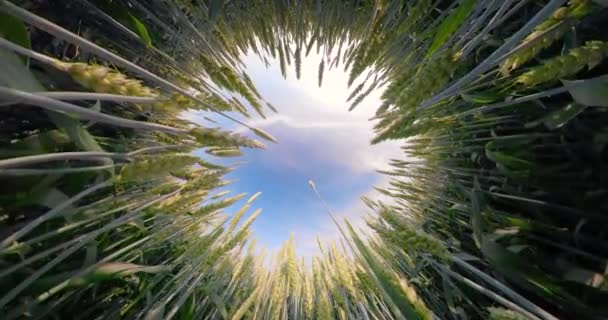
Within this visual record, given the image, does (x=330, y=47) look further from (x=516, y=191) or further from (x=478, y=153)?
(x=516, y=191)

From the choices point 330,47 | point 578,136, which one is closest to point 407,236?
point 578,136

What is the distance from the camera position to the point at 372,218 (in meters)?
1.82

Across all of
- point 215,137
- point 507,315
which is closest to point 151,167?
point 215,137

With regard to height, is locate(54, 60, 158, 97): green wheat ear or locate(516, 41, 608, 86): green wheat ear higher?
locate(516, 41, 608, 86): green wheat ear

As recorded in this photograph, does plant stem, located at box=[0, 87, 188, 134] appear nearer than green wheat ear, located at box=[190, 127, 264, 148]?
Yes

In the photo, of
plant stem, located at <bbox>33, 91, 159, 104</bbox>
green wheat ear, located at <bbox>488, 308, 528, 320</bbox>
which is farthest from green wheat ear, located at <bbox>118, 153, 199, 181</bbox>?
green wheat ear, located at <bbox>488, 308, 528, 320</bbox>

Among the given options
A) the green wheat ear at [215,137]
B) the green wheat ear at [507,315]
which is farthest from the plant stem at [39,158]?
the green wheat ear at [507,315]

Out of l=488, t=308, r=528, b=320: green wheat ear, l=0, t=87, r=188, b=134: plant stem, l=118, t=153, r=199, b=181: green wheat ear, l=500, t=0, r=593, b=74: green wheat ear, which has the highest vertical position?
l=500, t=0, r=593, b=74: green wheat ear

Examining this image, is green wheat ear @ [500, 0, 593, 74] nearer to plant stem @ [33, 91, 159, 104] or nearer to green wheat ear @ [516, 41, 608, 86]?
green wheat ear @ [516, 41, 608, 86]

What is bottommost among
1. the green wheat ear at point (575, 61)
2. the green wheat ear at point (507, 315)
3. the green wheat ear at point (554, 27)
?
the green wheat ear at point (507, 315)

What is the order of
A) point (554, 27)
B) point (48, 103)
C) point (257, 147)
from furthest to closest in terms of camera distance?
point (257, 147)
point (554, 27)
point (48, 103)

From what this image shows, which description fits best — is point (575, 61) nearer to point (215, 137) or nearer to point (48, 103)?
point (215, 137)

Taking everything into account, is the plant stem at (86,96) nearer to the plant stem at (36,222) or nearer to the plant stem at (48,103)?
the plant stem at (48,103)

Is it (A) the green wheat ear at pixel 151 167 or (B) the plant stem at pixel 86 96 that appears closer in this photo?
(B) the plant stem at pixel 86 96
